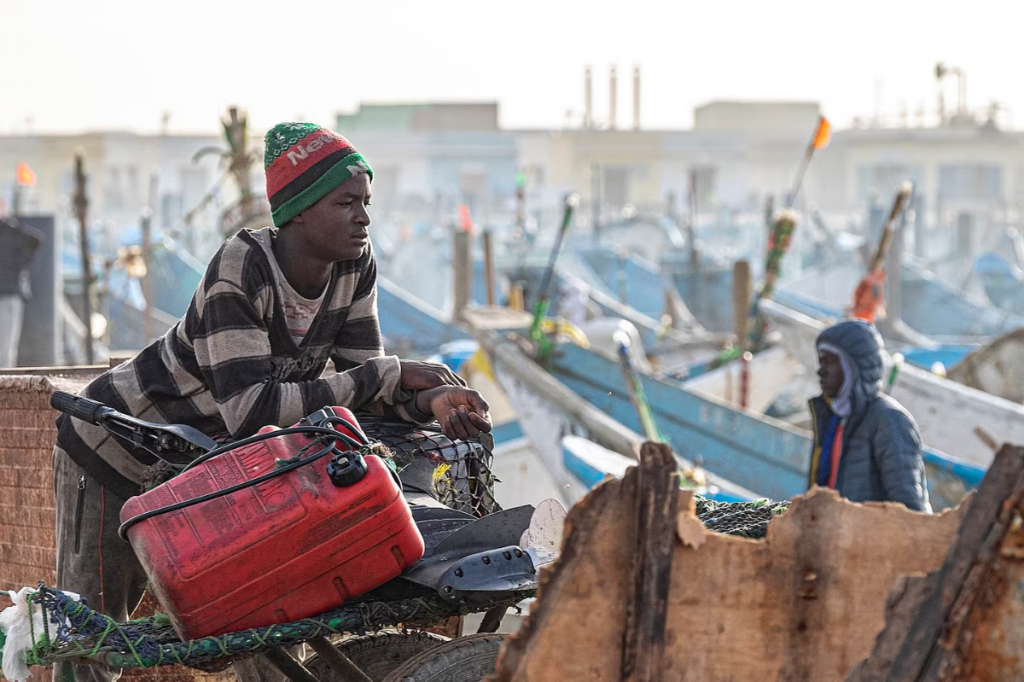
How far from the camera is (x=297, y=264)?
9.36ft

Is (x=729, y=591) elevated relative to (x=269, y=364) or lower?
lower

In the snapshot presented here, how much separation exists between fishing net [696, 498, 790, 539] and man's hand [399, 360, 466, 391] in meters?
0.65

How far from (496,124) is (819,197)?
15314 millimetres

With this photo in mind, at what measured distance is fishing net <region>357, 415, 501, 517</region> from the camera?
2951 millimetres

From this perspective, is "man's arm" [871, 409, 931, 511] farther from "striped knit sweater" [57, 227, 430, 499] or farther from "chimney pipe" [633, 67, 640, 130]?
"chimney pipe" [633, 67, 640, 130]

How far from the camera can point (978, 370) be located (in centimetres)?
1191

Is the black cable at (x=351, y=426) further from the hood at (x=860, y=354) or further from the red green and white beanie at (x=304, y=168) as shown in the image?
the hood at (x=860, y=354)

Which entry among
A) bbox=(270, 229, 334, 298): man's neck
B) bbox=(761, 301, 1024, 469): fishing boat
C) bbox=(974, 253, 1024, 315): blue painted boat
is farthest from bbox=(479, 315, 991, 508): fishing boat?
bbox=(974, 253, 1024, 315): blue painted boat

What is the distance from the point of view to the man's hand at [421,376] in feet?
9.67

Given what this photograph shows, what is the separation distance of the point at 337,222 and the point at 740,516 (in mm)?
1071

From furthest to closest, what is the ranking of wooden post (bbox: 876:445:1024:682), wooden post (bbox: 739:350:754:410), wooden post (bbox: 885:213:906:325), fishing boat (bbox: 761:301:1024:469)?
wooden post (bbox: 885:213:906:325)
wooden post (bbox: 739:350:754:410)
fishing boat (bbox: 761:301:1024:469)
wooden post (bbox: 876:445:1024:682)

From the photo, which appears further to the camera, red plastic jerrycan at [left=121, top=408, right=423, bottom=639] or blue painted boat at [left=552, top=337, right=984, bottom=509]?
blue painted boat at [left=552, top=337, right=984, bottom=509]

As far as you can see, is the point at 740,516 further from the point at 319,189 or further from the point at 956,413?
the point at 956,413

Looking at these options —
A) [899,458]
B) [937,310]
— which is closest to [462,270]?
[937,310]
